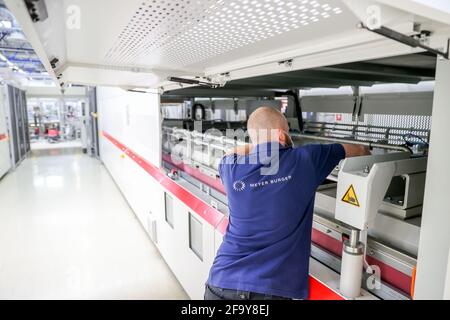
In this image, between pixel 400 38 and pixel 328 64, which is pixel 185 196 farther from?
pixel 400 38

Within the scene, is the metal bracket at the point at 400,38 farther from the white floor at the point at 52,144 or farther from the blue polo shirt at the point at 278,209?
the white floor at the point at 52,144

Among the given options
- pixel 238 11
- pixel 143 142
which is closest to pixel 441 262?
pixel 238 11

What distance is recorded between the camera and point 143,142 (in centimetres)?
359

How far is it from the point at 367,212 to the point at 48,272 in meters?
3.07

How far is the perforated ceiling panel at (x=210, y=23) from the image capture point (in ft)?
2.58

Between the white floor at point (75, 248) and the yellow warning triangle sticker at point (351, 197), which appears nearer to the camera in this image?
the yellow warning triangle sticker at point (351, 197)

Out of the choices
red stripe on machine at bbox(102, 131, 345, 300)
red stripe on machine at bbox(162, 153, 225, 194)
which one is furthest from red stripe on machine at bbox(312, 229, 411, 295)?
red stripe on machine at bbox(162, 153, 225, 194)

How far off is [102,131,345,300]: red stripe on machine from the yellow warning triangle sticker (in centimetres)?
39

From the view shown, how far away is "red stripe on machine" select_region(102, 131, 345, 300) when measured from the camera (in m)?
1.25

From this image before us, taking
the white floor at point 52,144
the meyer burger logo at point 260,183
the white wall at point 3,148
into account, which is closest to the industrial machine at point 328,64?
the meyer burger logo at point 260,183

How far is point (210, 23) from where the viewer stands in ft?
3.09

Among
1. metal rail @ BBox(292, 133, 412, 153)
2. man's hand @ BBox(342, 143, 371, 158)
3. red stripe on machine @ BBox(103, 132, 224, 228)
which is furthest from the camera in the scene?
red stripe on machine @ BBox(103, 132, 224, 228)

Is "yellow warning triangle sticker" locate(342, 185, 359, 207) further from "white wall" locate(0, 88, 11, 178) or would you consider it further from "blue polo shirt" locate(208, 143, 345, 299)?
"white wall" locate(0, 88, 11, 178)

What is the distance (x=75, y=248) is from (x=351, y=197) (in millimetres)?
3341
